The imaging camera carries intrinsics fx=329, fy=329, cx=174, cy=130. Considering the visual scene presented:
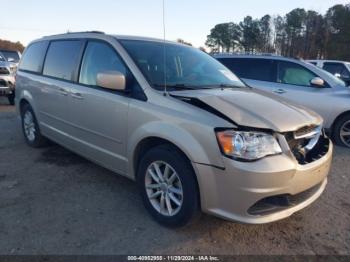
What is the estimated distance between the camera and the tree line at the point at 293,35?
137 ft

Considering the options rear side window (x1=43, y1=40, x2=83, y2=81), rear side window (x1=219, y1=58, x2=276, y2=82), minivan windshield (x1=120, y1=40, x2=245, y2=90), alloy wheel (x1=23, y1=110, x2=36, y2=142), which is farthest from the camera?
rear side window (x1=219, y1=58, x2=276, y2=82)

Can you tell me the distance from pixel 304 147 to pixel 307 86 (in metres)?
4.08

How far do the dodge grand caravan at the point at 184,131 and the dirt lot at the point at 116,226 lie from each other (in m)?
0.26

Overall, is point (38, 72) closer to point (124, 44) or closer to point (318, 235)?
point (124, 44)

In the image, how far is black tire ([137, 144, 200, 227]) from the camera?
9.16 feet

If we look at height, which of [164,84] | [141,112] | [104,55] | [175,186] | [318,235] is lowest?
[318,235]

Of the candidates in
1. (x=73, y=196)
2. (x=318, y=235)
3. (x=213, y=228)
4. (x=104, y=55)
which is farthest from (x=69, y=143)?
(x=318, y=235)

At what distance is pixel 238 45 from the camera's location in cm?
5356

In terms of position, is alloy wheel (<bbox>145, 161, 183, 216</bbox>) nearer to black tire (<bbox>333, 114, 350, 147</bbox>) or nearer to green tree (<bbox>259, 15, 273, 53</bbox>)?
black tire (<bbox>333, 114, 350, 147</bbox>)

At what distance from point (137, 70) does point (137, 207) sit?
1.44 metres

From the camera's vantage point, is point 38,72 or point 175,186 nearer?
point 175,186

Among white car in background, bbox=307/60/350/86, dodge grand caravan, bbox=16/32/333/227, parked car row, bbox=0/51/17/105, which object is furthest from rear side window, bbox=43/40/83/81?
white car in background, bbox=307/60/350/86

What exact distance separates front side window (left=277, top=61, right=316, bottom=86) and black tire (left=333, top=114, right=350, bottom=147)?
94cm

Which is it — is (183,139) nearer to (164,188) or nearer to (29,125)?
(164,188)
